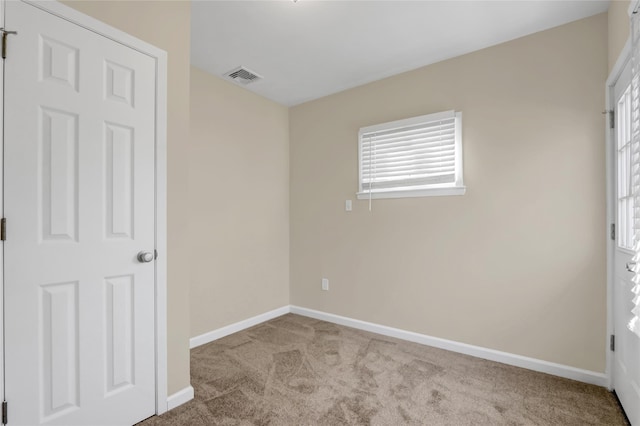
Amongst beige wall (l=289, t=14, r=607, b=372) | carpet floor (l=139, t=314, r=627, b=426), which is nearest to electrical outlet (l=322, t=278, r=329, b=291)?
beige wall (l=289, t=14, r=607, b=372)

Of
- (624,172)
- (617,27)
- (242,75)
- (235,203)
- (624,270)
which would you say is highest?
(242,75)

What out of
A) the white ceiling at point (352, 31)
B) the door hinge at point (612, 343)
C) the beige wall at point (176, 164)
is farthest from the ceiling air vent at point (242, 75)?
the door hinge at point (612, 343)

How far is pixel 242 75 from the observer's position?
304 centimetres

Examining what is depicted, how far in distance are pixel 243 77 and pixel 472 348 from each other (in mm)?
3253

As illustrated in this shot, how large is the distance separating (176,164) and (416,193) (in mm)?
2054

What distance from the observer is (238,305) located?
327 cm

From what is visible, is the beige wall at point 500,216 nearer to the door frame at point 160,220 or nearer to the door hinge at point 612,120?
the door hinge at point 612,120

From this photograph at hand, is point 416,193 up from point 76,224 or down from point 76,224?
up

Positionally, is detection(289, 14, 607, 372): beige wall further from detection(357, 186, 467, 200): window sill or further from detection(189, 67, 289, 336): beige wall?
detection(189, 67, 289, 336): beige wall

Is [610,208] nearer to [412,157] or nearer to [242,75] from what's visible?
[412,157]

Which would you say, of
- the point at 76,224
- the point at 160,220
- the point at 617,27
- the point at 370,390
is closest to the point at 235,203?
the point at 160,220

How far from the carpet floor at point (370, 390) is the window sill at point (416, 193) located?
1.38m

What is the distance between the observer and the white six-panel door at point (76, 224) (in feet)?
Result: 4.54

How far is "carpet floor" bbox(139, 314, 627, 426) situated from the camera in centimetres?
181
